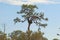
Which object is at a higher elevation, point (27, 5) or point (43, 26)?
point (27, 5)

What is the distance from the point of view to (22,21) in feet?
252

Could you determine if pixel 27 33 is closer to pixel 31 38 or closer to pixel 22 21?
pixel 31 38

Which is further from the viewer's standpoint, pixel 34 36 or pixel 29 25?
pixel 29 25

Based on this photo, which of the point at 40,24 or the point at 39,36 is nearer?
the point at 39,36

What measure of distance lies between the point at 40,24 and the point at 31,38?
12.8m

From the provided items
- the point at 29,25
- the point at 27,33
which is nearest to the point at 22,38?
the point at 27,33

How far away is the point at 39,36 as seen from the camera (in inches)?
2559

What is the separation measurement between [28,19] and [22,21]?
6.75 ft

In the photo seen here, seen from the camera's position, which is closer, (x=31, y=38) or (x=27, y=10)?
(x=31, y=38)

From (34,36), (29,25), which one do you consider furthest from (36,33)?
(29,25)

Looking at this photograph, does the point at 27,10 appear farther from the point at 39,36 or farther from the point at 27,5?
the point at 39,36

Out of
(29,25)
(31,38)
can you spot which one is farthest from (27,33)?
(29,25)

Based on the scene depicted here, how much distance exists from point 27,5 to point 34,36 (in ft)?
45.3

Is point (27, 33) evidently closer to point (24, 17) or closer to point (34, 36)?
point (34, 36)
